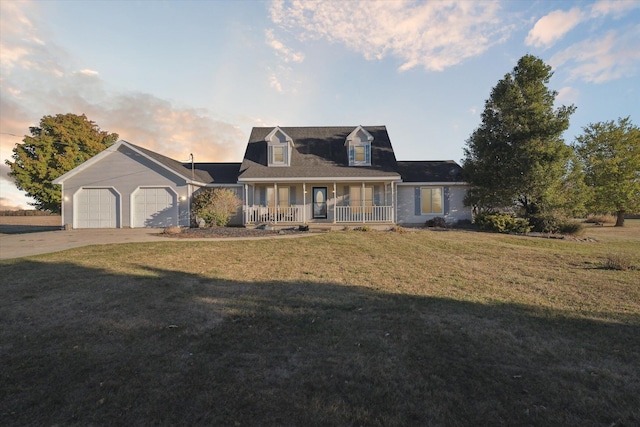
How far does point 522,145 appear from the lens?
16094mm

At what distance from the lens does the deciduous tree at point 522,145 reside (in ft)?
52.2

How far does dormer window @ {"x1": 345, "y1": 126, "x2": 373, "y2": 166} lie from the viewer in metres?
20.2

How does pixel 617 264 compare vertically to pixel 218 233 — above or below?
below

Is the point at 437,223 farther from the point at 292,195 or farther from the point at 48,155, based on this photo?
the point at 48,155

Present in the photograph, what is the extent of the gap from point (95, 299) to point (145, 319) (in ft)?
5.69

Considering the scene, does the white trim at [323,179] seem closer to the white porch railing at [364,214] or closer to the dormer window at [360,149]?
the white porch railing at [364,214]

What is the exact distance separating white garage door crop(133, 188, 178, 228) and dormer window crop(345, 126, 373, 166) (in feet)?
38.3

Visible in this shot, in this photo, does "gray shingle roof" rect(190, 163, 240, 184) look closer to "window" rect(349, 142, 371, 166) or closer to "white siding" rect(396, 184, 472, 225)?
"window" rect(349, 142, 371, 166)

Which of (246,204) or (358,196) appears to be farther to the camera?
(358,196)

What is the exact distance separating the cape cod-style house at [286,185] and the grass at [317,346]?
1096 cm

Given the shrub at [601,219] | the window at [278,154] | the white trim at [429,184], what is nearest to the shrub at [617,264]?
the white trim at [429,184]

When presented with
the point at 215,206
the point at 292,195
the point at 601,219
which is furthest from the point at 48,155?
the point at 601,219

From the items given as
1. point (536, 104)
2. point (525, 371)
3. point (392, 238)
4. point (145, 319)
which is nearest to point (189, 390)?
point (145, 319)

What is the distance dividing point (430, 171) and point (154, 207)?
18335mm
